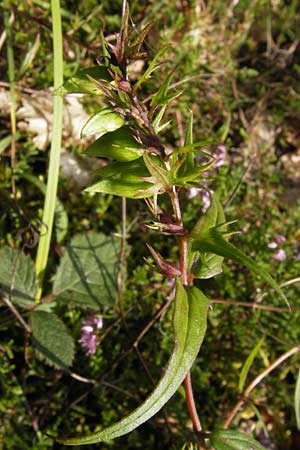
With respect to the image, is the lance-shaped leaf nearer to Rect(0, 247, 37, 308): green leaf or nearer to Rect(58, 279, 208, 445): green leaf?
Rect(58, 279, 208, 445): green leaf

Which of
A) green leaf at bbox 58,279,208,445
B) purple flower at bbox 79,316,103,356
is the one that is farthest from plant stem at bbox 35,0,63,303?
green leaf at bbox 58,279,208,445

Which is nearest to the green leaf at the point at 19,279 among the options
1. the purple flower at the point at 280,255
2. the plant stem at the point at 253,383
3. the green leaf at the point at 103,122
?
the plant stem at the point at 253,383

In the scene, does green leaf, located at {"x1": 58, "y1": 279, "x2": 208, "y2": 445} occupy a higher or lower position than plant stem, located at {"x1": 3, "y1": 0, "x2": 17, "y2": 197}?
lower

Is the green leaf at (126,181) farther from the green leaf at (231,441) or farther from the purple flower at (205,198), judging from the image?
the purple flower at (205,198)

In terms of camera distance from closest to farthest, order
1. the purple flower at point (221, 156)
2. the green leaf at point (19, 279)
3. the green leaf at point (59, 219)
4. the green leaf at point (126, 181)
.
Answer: the green leaf at point (126, 181) < the green leaf at point (19, 279) < the green leaf at point (59, 219) < the purple flower at point (221, 156)

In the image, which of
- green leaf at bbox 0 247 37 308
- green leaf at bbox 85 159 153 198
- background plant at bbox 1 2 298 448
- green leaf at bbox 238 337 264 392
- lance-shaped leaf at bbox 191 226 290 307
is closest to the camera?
lance-shaped leaf at bbox 191 226 290 307

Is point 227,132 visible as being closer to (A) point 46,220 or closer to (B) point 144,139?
(A) point 46,220
